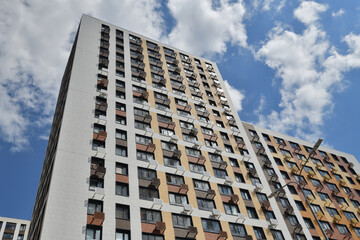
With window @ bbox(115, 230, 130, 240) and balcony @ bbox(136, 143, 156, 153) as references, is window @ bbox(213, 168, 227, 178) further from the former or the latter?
window @ bbox(115, 230, 130, 240)

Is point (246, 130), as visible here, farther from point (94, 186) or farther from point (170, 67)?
point (94, 186)

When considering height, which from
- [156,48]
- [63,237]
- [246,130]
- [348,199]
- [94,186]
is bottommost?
[63,237]

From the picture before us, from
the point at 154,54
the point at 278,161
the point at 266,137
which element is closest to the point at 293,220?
the point at 278,161

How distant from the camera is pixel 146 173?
121ft

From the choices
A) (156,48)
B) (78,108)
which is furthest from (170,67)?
(78,108)

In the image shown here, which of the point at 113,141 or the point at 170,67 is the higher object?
the point at 170,67

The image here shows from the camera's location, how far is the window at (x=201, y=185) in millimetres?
38978

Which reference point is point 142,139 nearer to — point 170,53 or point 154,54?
point 154,54

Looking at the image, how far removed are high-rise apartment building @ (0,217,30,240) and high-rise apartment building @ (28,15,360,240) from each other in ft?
180

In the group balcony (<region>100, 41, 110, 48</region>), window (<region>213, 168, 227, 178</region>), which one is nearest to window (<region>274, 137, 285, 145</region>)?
window (<region>213, 168, 227, 178</region>)

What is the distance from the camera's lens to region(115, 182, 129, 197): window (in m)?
32.7

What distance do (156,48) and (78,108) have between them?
29.3 m

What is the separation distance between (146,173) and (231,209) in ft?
39.9

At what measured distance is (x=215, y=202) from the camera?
38156 millimetres
